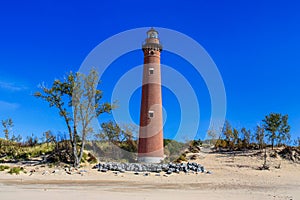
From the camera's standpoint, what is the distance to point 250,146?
39.8 meters

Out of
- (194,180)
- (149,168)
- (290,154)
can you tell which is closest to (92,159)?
(149,168)

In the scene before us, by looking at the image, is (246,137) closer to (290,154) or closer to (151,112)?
(290,154)

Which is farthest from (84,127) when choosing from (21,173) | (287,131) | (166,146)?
(287,131)

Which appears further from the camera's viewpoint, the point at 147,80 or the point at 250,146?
the point at 250,146

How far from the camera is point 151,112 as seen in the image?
3034cm

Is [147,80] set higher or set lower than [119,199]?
higher

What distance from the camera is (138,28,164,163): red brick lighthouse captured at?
30.0 meters

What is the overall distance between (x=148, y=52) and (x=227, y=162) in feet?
45.6

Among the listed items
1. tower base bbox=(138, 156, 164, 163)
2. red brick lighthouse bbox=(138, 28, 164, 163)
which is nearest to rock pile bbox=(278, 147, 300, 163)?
red brick lighthouse bbox=(138, 28, 164, 163)

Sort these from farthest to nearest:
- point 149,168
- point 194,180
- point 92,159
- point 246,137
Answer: point 246,137 < point 92,159 < point 149,168 < point 194,180

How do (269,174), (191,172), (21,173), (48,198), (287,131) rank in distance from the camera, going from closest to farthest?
(48,198) < (21,173) < (191,172) < (269,174) < (287,131)

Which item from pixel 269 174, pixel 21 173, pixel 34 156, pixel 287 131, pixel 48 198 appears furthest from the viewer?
pixel 287 131

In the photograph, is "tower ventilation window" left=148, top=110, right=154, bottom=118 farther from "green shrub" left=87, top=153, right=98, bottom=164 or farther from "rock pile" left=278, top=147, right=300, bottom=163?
"rock pile" left=278, top=147, right=300, bottom=163

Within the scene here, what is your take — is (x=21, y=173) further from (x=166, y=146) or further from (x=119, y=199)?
(x=166, y=146)
